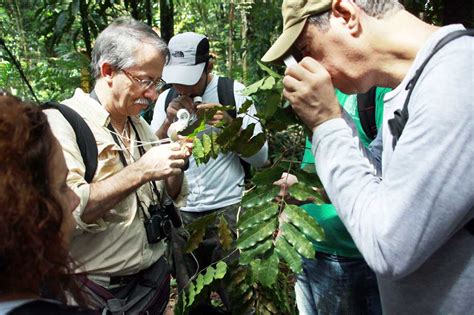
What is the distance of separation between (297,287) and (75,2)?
3375mm

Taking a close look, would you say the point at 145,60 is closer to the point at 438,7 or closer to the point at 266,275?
the point at 266,275

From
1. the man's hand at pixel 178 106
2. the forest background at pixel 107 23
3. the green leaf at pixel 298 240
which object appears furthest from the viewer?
the forest background at pixel 107 23

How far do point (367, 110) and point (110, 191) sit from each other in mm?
1018

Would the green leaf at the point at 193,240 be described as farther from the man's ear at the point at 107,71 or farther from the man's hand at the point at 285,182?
the man's ear at the point at 107,71

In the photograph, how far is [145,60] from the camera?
88.4 inches

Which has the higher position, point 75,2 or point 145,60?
point 145,60

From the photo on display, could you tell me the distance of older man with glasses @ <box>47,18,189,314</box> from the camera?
1.98m

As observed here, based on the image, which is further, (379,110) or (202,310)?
(202,310)

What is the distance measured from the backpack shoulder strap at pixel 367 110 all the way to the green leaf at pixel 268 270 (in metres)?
0.59

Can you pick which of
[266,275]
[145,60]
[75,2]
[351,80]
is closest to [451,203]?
[351,80]

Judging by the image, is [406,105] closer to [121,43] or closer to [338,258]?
[338,258]

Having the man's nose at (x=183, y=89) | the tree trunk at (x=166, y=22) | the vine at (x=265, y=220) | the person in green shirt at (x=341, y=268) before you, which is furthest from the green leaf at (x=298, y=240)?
the tree trunk at (x=166, y=22)

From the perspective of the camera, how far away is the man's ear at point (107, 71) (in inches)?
87.5

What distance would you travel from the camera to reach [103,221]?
6.72ft
